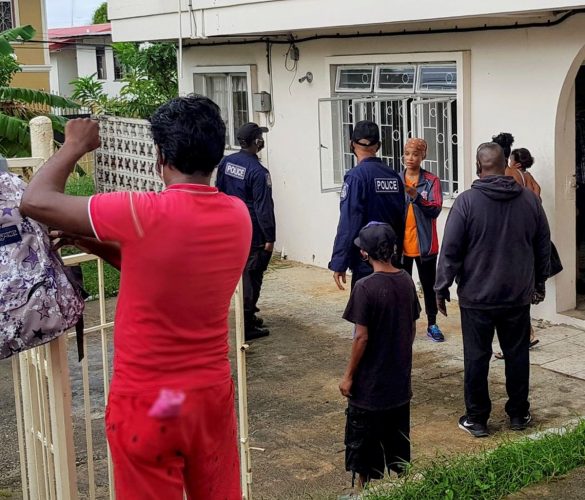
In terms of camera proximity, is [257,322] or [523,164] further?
[257,322]

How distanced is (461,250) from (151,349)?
11.4ft

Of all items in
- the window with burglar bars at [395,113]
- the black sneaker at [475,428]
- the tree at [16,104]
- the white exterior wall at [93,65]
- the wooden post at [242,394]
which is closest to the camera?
the wooden post at [242,394]

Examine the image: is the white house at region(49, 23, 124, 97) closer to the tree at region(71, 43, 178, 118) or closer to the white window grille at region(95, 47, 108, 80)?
the white window grille at region(95, 47, 108, 80)

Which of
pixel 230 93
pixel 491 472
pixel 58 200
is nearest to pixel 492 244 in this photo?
pixel 491 472

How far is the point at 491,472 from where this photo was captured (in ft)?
15.9

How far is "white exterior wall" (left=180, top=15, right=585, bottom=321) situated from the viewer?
8.43m

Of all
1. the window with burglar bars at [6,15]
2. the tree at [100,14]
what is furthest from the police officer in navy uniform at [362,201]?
the tree at [100,14]

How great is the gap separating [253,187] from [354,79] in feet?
10.3

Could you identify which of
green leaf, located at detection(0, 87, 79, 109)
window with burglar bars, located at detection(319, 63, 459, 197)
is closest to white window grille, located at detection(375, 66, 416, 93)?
window with burglar bars, located at detection(319, 63, 459, 197)

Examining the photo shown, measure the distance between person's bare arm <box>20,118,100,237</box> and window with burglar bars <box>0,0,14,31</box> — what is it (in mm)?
24401

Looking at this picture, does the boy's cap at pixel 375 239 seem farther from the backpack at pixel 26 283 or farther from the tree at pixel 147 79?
the tree at pixel 147 79

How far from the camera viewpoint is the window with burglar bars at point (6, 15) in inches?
1011

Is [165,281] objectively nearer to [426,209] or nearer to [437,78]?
[426,209]

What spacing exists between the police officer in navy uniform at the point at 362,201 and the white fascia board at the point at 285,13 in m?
1.97
